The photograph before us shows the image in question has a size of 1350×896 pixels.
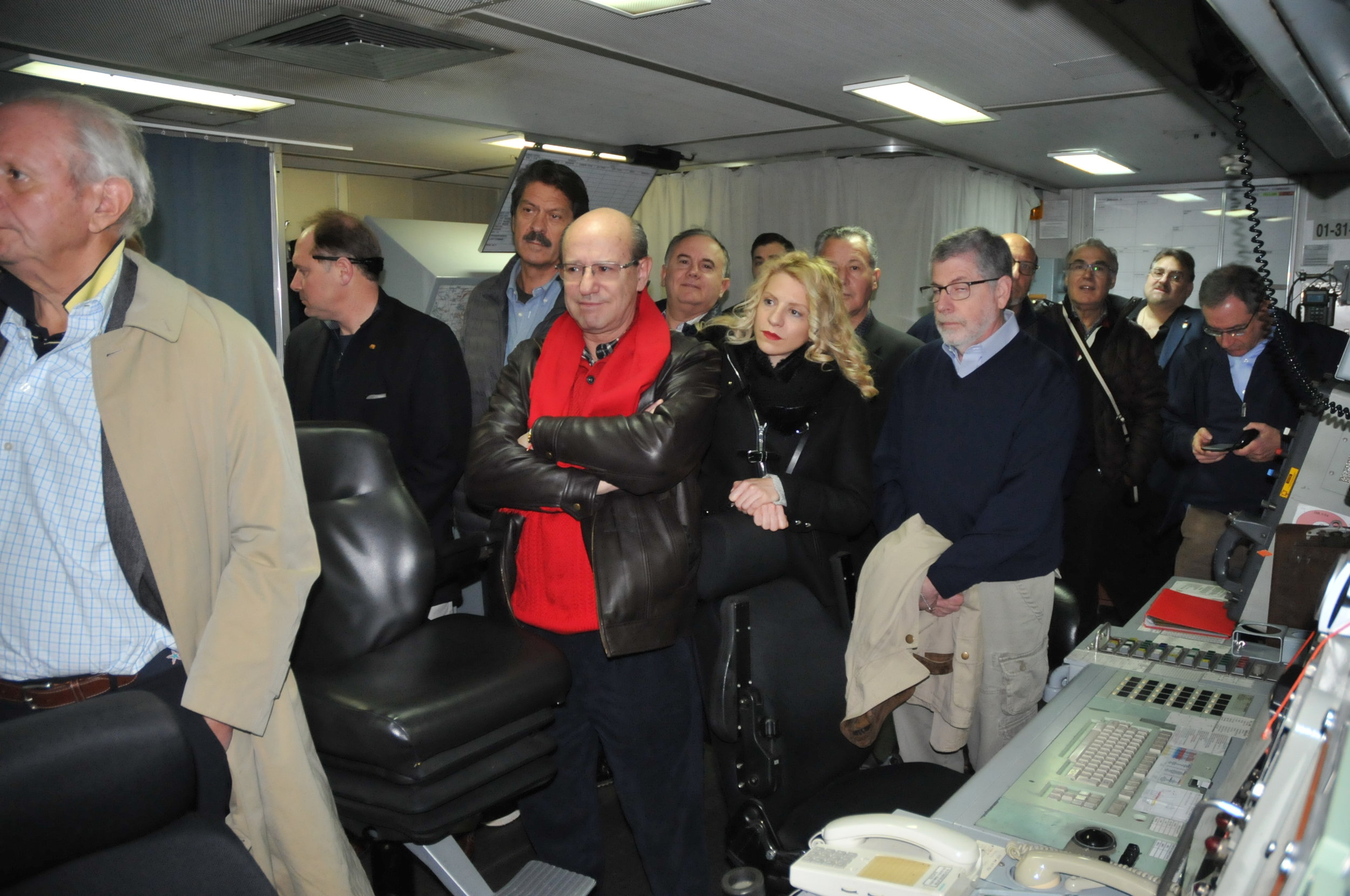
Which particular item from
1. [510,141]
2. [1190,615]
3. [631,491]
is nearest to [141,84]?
[510,141]

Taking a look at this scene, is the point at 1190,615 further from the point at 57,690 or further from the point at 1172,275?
the point at 1172,275

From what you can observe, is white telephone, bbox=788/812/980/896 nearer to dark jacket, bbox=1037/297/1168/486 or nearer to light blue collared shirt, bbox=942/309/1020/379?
light blue collared shirt, bbox=942/309/1020/379

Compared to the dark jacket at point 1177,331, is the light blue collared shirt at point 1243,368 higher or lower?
lower

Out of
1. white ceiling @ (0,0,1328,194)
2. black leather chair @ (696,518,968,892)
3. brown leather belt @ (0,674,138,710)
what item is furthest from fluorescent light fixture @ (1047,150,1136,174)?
brown leather belt @ (0,674,138,710)

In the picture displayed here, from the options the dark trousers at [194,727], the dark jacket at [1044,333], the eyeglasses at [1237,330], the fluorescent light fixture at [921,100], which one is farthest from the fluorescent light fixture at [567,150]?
the dark trousers at [194,727]

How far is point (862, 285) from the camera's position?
3.29 m

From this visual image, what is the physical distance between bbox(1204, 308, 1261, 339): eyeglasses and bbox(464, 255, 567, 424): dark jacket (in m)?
2.62

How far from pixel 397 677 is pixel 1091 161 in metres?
5.52

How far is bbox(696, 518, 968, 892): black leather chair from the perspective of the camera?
1.70m

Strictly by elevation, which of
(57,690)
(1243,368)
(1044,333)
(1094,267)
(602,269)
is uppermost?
(1094,267)

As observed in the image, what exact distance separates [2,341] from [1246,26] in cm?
188

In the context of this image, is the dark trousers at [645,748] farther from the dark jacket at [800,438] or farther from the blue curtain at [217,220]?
the blue curtain at [217,220]

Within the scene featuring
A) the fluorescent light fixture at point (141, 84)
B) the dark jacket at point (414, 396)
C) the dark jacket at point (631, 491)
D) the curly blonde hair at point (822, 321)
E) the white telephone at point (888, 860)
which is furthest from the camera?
the fluorescent light fixture at point (141, 84)

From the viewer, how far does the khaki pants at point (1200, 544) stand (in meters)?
3.19
